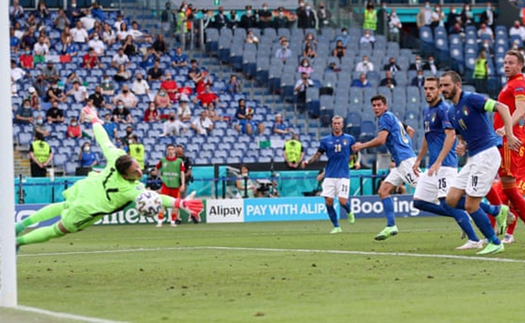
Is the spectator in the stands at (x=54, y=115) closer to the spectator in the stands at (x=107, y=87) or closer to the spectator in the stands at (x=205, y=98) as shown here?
the spectator in the stands at (x=107, y=87)

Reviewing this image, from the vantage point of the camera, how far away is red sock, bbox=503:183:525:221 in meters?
17.2

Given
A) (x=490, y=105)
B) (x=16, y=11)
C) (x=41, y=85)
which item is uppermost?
(x=16, y=11)

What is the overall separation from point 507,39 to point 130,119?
1750 cm

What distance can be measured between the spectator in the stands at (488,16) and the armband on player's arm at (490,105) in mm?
35187

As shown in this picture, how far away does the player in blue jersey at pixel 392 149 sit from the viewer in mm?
21953

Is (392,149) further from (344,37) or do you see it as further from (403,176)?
(344,37)

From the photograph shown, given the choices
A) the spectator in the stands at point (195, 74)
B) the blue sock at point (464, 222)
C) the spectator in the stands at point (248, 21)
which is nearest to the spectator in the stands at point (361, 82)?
the spectator in the stands at point (248, 21)

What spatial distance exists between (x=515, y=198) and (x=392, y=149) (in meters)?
5.45

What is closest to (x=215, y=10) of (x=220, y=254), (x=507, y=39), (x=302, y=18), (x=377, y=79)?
(x=302, y=18)

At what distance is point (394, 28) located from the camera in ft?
158

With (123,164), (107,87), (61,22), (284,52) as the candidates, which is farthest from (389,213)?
(61,22)

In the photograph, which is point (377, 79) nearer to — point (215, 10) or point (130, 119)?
point (215, 10)

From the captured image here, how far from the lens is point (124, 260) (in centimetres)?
1731

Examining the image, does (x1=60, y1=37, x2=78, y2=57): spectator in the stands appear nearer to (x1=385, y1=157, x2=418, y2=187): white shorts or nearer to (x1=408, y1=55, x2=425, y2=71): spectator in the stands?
(x1=408, y1=55, x2=425, y2=71): spectator in the stands
